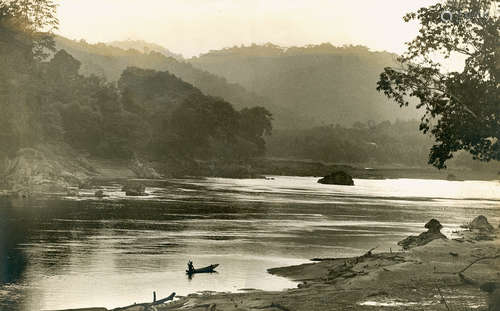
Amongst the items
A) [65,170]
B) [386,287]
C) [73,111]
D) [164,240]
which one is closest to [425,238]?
[164,240]

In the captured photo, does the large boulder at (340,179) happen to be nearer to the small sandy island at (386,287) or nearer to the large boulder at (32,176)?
the large boulder at (32,176)

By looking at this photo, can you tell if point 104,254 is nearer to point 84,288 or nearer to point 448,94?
point 84,288

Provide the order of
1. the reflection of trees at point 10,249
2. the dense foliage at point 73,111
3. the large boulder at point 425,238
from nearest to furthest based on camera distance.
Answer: the reflection of trees at point 10,249 < the large boulder at point 425,238 < the dense foliage at point 73,111

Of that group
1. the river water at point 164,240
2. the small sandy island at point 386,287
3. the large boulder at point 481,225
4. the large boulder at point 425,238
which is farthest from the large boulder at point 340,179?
the small sandy island at point 386,287

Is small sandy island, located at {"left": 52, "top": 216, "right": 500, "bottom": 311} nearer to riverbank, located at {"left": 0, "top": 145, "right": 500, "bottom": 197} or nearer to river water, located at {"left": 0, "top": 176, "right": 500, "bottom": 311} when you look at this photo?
river water, located at {"left": 0, "top": 176, "right": 500, "bottom": 311}

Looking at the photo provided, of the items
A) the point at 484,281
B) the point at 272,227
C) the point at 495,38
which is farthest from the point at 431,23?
the point at 272,227

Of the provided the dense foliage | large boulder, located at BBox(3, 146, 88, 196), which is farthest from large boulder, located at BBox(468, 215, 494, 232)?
the dense foliage

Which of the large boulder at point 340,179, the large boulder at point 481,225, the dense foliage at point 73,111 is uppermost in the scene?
the dense foliage at point 73,111
